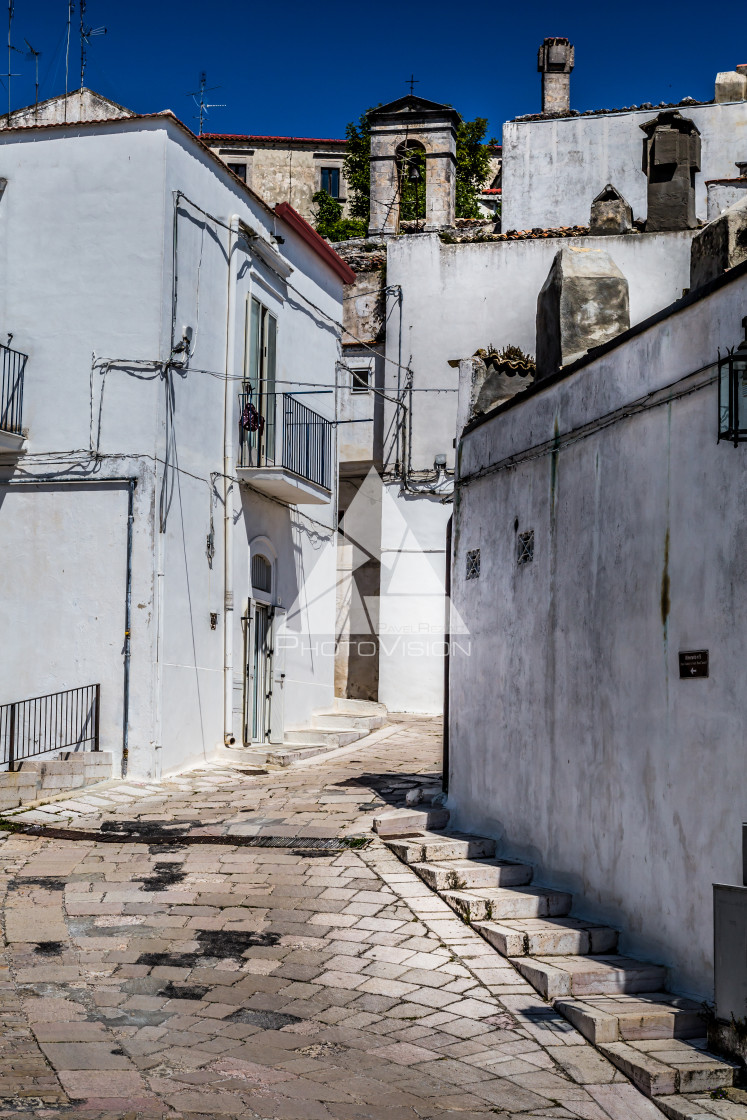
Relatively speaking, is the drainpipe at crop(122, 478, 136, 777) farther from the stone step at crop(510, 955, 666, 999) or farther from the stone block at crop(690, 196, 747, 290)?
the stone block at crop(690, 196, 747, 290)

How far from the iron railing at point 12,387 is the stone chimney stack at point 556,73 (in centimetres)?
2061

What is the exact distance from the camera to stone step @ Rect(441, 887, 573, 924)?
813 centimetres

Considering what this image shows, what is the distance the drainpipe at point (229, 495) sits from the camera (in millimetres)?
15867

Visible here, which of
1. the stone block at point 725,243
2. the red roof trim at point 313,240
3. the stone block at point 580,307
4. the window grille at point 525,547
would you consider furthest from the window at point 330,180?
the stone block at point 725,243

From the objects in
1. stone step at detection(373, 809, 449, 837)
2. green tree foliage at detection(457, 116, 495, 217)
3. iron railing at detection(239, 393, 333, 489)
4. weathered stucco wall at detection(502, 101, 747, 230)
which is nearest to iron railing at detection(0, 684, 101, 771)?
iron railing at detection(239, 393, 333, 489)

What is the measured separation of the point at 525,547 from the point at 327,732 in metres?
9.27

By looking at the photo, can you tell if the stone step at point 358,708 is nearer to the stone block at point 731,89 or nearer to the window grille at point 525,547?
the window grille at point 525,547

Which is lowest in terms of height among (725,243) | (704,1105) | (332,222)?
(704,1105)

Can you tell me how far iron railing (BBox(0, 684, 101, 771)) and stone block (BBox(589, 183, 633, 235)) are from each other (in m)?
14.1

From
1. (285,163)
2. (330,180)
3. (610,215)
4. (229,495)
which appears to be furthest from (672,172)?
(285,163)

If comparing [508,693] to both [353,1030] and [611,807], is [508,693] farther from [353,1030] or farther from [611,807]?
[353,1030]

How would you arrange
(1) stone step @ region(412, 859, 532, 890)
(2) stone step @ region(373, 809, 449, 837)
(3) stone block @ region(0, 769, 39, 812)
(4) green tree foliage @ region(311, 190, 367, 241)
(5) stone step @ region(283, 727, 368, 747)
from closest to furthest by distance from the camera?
1. (1) stone step @ region(412, 859, 532, 890)
2. (2) stone step @ region(373, 809, 449, 837)
3. (3) stone block @ region(0, 769, 39, 812)
4. (5) stone step @ region(283, 727, 368, 747)
5. (4) green tree foliage @ region(311, 190, 367, 241)

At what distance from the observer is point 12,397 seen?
14.5 metres

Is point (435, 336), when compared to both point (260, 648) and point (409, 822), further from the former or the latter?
point (409, 822)
